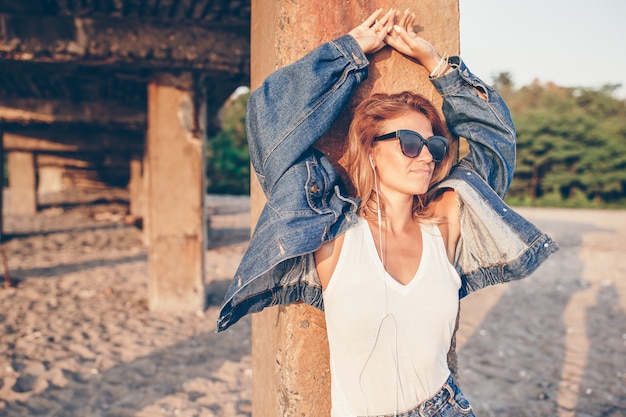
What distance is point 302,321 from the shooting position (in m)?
1.81

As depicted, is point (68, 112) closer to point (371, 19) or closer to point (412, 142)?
point (371, 19)

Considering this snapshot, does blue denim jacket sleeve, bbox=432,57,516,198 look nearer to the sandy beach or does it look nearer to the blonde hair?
the blonde hair

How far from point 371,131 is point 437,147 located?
0.72 ft

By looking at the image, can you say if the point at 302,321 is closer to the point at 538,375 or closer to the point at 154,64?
the point at 538,375

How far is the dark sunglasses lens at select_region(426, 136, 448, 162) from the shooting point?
1627mm

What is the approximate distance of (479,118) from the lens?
6.00ft

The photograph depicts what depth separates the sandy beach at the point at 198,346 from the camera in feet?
12.4

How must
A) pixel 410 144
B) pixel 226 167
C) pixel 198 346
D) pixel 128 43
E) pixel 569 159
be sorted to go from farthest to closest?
pixel 569 159 → pixel 226 167 → pixel 128 43 → pixel 198 346 → pixel 410 144

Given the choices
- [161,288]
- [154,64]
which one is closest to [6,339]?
[161,288]

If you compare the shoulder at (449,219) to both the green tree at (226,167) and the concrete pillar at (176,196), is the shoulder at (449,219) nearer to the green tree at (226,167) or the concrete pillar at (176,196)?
the concrete pillar at (176,196)

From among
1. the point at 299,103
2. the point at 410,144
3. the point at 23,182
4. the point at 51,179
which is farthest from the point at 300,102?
the point at 51,179

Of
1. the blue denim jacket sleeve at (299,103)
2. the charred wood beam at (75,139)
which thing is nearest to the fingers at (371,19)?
the blue denim jacket sleeve at (299,103)

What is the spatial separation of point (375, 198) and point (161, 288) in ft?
15.6

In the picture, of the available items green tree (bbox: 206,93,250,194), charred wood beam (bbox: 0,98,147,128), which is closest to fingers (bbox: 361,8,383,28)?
charred wood beam (bbox: 0,98,147,128)
